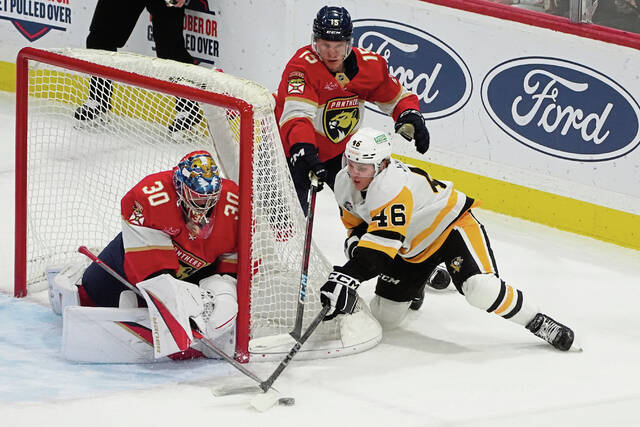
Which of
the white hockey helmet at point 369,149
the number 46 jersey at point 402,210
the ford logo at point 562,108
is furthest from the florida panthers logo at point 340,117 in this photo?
the ford logo at point 562,108

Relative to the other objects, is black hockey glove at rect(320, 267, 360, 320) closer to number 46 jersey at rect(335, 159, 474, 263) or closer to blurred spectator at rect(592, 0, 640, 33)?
number 46 jersey at rect(335, 159, 474, 263)

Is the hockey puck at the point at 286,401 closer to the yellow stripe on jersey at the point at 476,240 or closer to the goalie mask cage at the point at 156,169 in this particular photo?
the goalie mask cage at the point at 156,169

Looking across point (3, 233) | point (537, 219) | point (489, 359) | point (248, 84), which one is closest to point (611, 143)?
point (537, 219)

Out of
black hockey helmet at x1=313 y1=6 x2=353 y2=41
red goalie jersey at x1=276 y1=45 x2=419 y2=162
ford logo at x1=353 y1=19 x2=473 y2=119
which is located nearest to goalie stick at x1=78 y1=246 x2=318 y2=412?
red goalie jersey at x1=276 y1=45 x2=419 y2=162

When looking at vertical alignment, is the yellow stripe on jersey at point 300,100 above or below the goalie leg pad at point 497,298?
above

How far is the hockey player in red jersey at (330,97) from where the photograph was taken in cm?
407

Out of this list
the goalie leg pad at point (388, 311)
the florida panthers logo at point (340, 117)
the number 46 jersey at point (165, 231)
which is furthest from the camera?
the florida panthers logo at point (340, 117)

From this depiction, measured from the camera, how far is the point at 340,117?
4320 millimetres

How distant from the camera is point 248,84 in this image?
3.63 m

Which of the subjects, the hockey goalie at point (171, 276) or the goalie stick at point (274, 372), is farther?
the hockey goalie at point (171, 276)

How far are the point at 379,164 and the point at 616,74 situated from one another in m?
1.66

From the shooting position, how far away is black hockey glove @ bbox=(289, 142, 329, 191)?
3885 mm

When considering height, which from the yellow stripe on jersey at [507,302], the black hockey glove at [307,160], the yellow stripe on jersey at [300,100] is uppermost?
the yellow stripe on jersey at [300,100]

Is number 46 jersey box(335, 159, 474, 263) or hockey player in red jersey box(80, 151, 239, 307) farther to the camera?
number 46 jersey box(335, 159, 474, 263)
